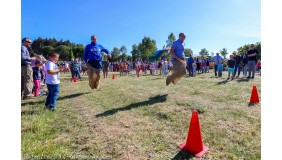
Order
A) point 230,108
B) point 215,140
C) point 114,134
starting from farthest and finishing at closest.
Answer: point 230,108 → point 114,134 → point 215,140

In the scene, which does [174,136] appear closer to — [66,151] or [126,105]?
[66,151]

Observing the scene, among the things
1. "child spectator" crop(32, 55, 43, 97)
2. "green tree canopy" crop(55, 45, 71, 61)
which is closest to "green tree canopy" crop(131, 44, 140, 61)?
"green tree canopy" crop(55, 45, 71, 61)

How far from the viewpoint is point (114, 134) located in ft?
14.3

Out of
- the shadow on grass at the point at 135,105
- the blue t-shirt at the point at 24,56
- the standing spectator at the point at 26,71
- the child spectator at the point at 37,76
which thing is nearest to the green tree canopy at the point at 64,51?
the child spectator at the point at 37,76

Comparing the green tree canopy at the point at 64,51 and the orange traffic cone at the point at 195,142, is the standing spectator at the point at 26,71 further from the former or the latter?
the green tree canopy at the point at 64,51

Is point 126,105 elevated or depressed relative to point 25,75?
depressed

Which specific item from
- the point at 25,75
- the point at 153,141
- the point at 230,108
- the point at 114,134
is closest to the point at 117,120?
the point at 114,134

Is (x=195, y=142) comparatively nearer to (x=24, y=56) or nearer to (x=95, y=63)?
(x=95, y=63)

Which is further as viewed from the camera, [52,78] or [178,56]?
[178,56]

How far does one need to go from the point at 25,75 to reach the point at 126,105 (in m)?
3.98

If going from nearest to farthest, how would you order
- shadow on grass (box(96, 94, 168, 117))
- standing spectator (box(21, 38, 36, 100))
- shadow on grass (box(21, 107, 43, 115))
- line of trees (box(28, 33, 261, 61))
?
shadow on grass (box(96, 94, 168, 117))
shadow on grass (box(21, 107, 43, 115))
standing spectator (box(21, 38, 36, 100))
line of trees (box(28, 33, 261, 61))

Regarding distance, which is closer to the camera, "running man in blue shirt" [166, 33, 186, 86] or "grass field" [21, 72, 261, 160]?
"grass field" [21, 72, 261, 160]

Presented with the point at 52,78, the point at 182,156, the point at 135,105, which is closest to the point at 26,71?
the point at 52,78

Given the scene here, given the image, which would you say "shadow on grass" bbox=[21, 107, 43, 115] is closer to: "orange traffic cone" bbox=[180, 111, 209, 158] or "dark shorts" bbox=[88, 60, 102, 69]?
"dark shorts" bbox=[88, 60, 102, 69]
